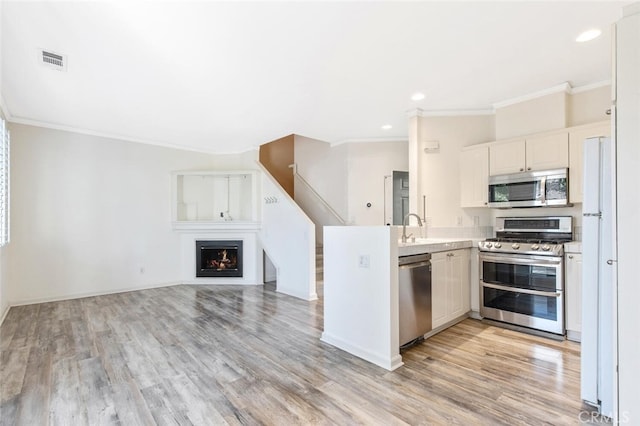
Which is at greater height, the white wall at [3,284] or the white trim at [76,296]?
the white wall at [3,284]

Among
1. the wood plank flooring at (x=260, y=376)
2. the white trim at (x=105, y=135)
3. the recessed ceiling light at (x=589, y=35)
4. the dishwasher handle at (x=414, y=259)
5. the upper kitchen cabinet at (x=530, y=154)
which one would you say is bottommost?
the wood plank flooring at (x=260, y=376)

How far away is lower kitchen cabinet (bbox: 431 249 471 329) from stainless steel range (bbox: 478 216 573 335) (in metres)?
0.20

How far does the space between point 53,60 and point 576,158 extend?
5.29 meters

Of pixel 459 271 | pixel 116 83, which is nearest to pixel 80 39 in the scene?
pixel 116 83

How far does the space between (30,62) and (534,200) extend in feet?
17.6

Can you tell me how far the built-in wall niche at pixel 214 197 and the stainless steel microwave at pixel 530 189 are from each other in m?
4.13

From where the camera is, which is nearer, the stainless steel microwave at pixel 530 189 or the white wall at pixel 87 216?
the stainless steel microwave at pixel 530 189

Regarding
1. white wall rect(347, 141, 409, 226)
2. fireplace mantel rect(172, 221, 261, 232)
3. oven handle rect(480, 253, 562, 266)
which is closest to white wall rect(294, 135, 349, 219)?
white wall rect(347, 141, 409, 226)

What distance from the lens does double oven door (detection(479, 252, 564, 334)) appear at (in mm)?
3074

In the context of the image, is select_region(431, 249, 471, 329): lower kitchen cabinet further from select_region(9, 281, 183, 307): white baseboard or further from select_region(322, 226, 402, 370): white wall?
select_region(9, 281, 183, 307): white baseboard

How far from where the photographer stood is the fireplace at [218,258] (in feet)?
19.4

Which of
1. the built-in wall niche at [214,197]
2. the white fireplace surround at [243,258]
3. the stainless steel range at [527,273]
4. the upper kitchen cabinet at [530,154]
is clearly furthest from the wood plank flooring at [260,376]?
the built-in wall niche at [214,197]

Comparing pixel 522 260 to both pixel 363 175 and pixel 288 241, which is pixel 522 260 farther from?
pixel 288 241

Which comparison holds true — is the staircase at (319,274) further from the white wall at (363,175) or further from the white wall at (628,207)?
the white wall at (628,207)
